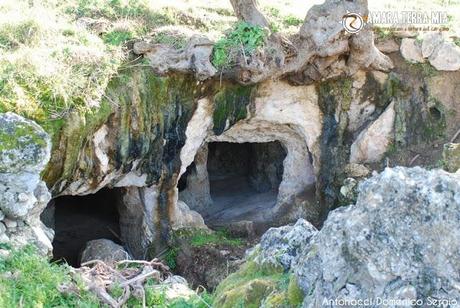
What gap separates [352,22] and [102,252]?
5.23 metres

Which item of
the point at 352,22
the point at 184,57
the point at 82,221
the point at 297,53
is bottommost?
the point at 82,221

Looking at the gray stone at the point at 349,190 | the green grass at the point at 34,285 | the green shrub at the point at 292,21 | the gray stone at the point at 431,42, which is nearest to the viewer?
the green grass at the point at 34,285

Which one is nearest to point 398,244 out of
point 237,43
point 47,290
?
point 47,290

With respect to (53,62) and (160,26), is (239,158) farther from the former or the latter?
(53,62)

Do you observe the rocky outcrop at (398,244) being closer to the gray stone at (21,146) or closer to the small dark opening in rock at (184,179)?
the gray stone at (21,146)

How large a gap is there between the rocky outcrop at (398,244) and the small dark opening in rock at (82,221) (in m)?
7.56

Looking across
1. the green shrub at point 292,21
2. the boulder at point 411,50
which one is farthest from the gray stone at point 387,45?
the green shrub at point 292,21

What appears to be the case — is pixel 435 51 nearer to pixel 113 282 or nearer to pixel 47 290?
pixel 113 282

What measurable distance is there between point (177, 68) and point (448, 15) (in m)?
5.44

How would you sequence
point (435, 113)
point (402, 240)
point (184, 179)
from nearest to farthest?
point (402, 240) < point (435, 113) < point (184, 179)

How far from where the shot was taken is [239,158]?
14688 mm

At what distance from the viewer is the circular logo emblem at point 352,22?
29.7 feet

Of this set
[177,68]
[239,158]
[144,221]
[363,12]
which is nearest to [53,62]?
[177,68]

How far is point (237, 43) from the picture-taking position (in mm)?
8977
